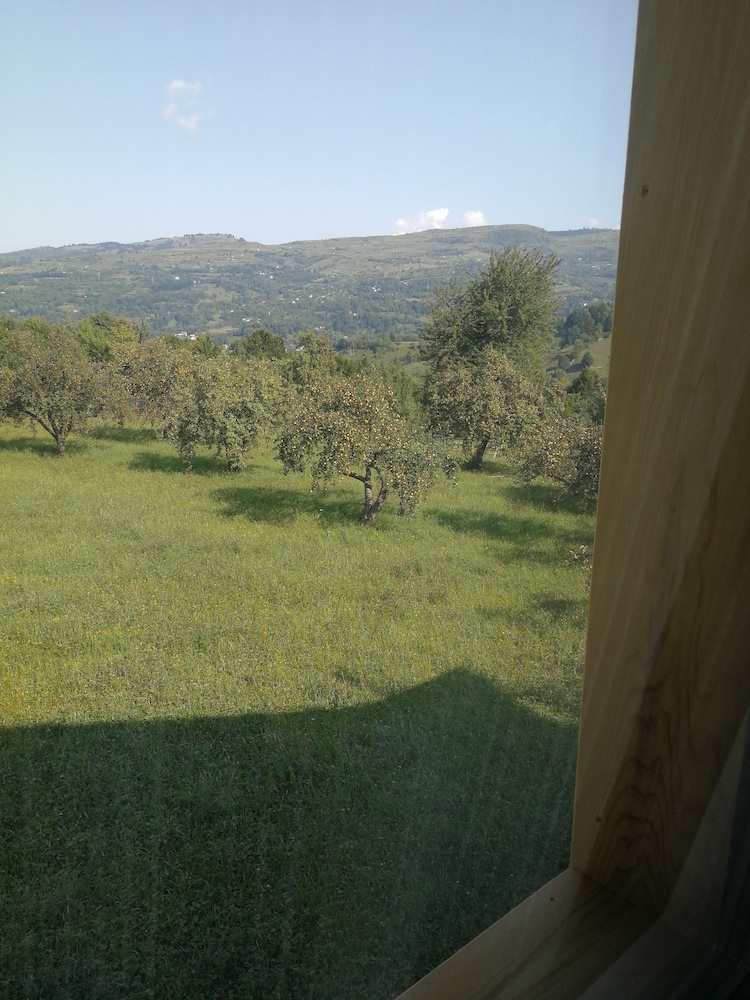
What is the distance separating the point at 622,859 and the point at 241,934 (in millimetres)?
705

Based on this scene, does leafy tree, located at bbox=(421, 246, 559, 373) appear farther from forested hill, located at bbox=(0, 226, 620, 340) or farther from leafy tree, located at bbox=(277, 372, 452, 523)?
leafy tree, located at bbox=(277, 372, 452, 523)

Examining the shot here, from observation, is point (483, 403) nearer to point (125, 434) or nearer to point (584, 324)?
point (125, 434)

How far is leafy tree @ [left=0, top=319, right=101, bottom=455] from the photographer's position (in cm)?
207

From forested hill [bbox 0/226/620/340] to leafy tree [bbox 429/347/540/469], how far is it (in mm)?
685

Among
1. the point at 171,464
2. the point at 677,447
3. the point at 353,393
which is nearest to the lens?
the point at 677,447

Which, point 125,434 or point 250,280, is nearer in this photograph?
point 250,280

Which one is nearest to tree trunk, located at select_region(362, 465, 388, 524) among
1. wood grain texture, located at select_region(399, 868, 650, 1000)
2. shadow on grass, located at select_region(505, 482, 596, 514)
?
shadow on grass, located at select_region(505, 482, 596, 514)

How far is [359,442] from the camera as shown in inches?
129

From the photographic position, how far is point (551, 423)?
2230 millimetres

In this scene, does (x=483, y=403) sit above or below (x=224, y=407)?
above

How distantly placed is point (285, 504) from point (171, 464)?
18.2 inches

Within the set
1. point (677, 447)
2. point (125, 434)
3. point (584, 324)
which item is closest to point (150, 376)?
point (125, 434)

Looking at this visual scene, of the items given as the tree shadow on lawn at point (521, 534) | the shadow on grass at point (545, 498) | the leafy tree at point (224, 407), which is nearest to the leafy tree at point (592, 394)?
the shadow on grass at point (545, 498)

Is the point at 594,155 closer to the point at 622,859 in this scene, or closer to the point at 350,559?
the point at 622,859
